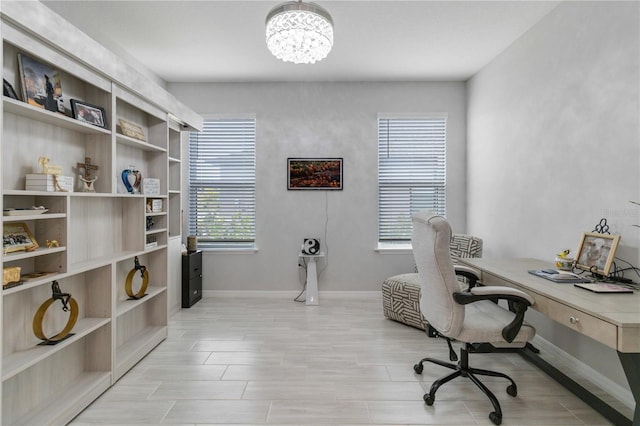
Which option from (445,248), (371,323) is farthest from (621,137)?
(371,323)

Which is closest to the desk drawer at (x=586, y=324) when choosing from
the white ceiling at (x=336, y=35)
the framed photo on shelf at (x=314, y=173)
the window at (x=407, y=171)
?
the white ceiling at (x=336, y=35)

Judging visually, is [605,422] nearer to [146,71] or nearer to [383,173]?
[383,173]

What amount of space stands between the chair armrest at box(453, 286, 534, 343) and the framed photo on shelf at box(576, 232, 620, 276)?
600mm

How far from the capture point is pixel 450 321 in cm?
204

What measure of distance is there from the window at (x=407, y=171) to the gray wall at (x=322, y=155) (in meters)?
0.12

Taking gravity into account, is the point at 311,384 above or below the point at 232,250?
below

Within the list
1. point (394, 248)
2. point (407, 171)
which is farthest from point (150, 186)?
point (407, 171)

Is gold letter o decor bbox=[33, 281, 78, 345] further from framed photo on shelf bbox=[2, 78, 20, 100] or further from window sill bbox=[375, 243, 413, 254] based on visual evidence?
window sill bbox=[375, 243, 413, 254]

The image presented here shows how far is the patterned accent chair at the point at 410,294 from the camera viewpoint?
11.1 ft

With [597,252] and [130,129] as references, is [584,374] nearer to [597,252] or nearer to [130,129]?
[597,252]

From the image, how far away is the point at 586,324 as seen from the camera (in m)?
1.66

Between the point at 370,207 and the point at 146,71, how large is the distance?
3276mm

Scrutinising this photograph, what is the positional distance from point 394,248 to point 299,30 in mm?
3177

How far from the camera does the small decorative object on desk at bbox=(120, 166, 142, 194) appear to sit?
9.15ft
